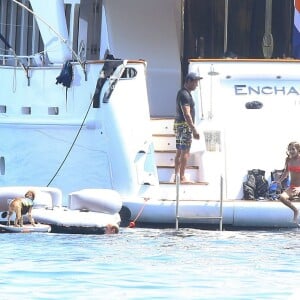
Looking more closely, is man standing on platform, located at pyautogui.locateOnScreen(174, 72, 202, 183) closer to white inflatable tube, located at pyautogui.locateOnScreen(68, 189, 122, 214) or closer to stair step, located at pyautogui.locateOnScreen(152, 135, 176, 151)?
stair step, located at pyautogui.locateOnScreen(152, 135, 176, 151)

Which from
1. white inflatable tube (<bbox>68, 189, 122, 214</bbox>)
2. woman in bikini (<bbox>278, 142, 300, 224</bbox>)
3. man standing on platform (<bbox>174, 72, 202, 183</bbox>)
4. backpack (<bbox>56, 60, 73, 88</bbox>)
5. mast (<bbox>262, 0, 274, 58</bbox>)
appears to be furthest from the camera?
mast (<bbox>262, 0, 274, 58</bbox>)

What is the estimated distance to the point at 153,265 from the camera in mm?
12969

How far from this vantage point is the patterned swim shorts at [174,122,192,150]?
672 inches

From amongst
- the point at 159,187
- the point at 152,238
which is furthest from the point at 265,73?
the point at 152,238

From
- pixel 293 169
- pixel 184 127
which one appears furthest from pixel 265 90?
pixel 293 169

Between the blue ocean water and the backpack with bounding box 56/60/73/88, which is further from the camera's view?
the backpack with bounding box 56/60/73/88

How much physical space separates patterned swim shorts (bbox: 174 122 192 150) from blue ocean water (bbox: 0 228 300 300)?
4.33ft

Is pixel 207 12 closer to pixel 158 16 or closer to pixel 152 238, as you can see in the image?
pixel 158 16

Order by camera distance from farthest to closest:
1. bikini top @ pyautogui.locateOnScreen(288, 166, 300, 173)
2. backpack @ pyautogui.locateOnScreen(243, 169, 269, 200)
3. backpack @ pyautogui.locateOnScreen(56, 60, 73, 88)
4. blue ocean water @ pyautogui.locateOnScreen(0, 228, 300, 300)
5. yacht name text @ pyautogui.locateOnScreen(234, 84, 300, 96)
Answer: backpack @ pyautogui.locateOnScreen(56, 60, 73, 88), yacht name text @ pyautogui.locateOnScreen(234, 84, 300, 96), backpack @ pyautogui.locateOnScreen(243, 169, 269, 200), bikini top @ pyautogui.locateOnScreen(288, 166, 300, 173), blue ocean water @ pyautogui.locateOnScreen(0, 228, 300, 300)

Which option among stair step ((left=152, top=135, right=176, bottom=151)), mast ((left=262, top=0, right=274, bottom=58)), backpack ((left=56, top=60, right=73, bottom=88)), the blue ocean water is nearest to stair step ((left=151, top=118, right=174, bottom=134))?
stair step ((left=152, top=135, right=176, bottom=151))

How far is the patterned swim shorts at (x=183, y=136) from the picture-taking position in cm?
1708

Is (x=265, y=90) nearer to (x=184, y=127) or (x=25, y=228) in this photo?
(x=184, y=127)

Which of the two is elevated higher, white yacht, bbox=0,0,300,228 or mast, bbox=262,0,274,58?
mast, bbox=262,0,274,58

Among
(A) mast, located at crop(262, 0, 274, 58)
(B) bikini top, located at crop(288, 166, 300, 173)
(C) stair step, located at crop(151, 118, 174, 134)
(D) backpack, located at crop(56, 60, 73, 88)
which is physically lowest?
(B) bikini top, located at crop(288, 166, 300, 173)
